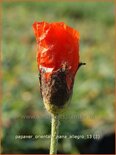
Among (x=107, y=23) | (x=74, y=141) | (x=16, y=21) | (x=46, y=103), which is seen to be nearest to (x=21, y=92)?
(x=74, y=141)

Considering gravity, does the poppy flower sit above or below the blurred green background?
above

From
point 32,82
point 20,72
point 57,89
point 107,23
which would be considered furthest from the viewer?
point 107,23

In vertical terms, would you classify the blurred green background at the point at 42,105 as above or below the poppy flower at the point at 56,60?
below

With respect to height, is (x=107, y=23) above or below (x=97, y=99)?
above

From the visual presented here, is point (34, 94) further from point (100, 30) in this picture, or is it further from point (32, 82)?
point (100, 30)

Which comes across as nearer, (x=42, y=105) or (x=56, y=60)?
(x=56, y=60)

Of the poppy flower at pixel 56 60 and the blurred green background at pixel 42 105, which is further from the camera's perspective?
the blurred green background at pixel 42 105

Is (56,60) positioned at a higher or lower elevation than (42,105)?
higher

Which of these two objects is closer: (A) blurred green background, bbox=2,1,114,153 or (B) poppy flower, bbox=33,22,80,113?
(B) poppy flower, bbox=33,22,80,113
